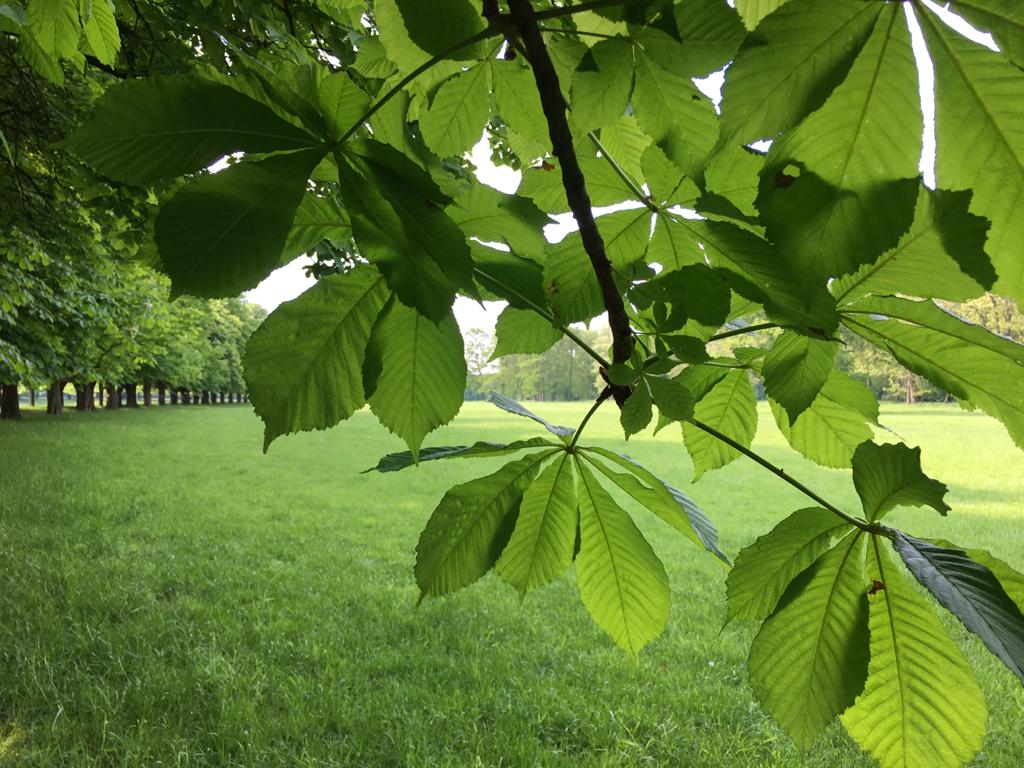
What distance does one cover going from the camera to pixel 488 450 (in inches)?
36.1

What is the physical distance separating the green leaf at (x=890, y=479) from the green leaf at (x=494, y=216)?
47 centimetres

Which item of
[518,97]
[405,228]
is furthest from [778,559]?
[518,97]

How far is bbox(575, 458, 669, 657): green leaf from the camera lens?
2.87 feet

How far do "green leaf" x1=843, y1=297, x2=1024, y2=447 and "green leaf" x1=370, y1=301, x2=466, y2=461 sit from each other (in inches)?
17.9

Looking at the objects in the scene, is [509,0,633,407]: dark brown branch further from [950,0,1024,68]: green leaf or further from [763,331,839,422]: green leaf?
[950,0,1024,68]: green leaf

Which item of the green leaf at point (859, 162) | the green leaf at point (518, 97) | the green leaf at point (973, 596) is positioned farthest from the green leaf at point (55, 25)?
the green leaf at point (973, 596)

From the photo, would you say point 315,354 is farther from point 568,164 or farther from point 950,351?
point 950,351

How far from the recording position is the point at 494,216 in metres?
0.77

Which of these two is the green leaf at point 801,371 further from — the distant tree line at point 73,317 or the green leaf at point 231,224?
the distant tree line at point 73,317

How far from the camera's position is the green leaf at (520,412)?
3.11ft

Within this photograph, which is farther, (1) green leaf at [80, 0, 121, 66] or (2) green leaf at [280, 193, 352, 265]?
(1) green leaf at [80, 0, 121, 66]

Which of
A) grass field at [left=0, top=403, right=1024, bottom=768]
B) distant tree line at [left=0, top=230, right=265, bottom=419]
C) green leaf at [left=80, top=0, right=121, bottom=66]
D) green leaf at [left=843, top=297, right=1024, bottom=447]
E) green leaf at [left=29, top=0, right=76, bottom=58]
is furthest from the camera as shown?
distant tree line at [left=0, top=230, right=265, bottom=419]

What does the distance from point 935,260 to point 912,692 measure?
43 centimetres

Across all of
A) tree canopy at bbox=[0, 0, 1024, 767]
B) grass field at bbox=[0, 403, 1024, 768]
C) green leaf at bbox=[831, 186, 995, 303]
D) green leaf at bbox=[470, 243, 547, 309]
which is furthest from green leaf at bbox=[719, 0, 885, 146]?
grass field at bbox=[0, 403, 1024, 768]
